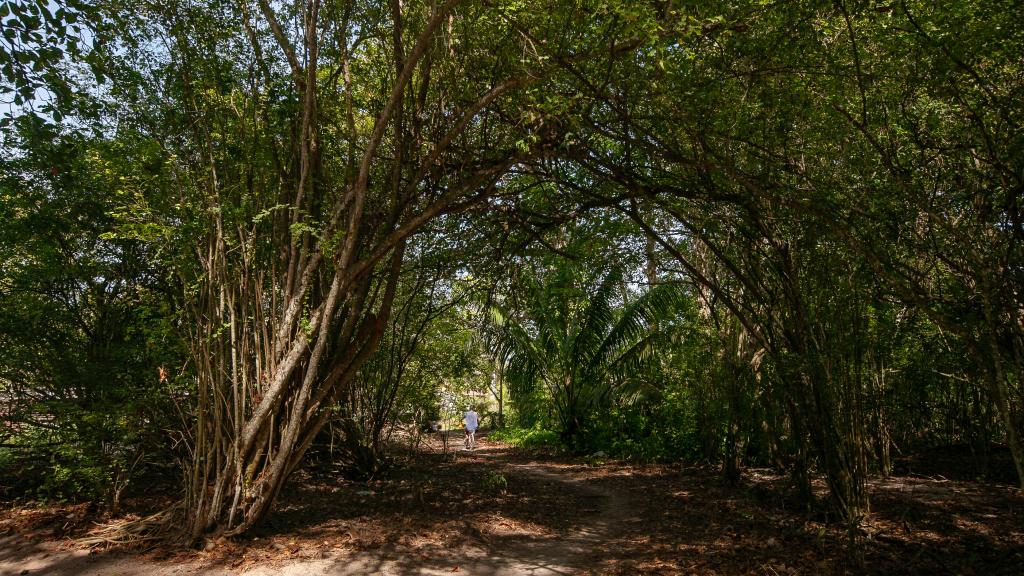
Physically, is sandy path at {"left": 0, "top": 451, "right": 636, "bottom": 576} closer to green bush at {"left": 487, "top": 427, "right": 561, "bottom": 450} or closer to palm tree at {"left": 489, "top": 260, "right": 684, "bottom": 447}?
palm tree at {"left": 489, "top": 260, "right": 684, "bottom": 447}

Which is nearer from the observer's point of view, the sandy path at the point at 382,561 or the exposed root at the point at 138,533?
the sandy path at the point at 382,561

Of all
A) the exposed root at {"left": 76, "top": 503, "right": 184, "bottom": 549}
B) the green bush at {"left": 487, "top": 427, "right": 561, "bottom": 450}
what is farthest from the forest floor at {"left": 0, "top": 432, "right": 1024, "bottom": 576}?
the green bush at {"left": 487, "top": 427, "right": 561, "bottom": 450}

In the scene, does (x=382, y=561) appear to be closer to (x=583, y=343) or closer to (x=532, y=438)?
(x=583, y=343)

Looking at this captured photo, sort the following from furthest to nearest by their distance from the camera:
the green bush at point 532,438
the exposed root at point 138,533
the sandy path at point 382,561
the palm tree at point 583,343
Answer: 1. the green bush at point 532,438
2. the palm tree at point 583,343
3. the exposed root at point 138,533
4. the sandy path at point 382,561

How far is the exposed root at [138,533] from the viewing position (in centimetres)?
552

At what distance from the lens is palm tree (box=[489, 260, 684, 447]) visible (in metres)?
13.6

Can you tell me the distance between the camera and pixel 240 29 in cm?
655

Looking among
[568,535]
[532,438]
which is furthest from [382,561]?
[532,438]

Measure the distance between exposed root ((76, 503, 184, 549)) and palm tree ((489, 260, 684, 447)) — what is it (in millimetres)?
8455

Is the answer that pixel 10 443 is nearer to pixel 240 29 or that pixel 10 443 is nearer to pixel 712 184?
pixel 240 29

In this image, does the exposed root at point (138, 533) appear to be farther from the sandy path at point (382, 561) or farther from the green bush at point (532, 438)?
the green bush at point (532, 438)

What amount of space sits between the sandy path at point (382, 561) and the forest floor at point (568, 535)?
0.02 meters

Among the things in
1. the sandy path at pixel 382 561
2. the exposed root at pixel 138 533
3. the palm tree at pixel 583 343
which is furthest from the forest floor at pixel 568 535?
the palm tree at pixel 583 343

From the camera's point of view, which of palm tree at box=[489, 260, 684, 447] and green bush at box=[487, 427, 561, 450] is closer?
palm tree at box=[489, 260, 684, 447]
